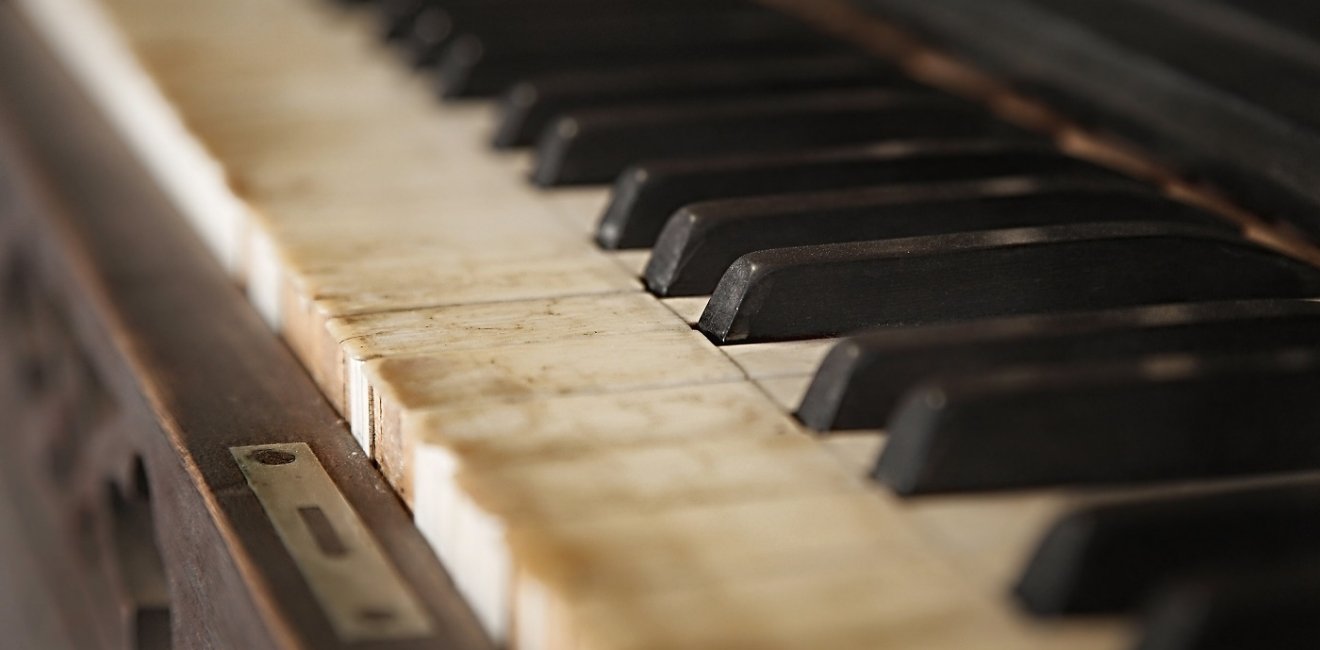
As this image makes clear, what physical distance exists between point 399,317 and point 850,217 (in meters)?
0.32

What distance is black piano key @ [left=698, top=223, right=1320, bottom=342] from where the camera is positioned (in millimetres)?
966

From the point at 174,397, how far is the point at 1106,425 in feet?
1.92

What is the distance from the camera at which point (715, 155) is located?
1379mm

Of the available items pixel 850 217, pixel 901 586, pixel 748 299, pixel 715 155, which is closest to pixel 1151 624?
pixel 901 586

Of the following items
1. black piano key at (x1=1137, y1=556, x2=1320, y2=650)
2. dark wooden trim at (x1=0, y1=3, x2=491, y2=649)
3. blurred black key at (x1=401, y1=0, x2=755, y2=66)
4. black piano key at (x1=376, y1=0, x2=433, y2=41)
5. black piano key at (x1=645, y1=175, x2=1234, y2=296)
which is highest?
black piano key at (x1=1137, y1=556, x2=1320, y2=650)

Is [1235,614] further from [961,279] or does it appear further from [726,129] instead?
[726,129]

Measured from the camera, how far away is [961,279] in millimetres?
981

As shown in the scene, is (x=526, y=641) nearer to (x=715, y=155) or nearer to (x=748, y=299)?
(x=748, y=299)

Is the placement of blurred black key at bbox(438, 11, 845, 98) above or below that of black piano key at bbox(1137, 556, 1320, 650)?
below

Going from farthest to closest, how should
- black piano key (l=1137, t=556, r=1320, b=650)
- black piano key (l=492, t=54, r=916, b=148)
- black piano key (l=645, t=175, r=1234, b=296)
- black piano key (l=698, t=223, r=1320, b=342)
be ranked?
black piano key (l=492, t=54, r=916, b=148) → black piano key (l=645, t=175, r=1234, b=296) → black piano key (l=698, t=223, r=1320, b=342) → black piano key (l=1137, t=556, r=1320, b=650)

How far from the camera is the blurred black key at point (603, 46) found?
164cm

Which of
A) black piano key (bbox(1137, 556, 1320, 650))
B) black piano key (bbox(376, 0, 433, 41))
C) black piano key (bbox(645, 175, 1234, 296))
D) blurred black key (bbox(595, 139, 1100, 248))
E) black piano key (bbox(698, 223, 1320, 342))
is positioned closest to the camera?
black piano key (bbox(1137, 556, 1320, 650))

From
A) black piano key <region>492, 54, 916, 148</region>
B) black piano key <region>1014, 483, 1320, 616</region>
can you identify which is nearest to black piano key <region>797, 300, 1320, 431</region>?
black piano key <region>1014, 483, 1320, 616</region>

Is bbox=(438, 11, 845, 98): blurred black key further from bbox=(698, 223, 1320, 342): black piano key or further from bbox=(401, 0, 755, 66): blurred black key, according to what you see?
bbox=(698, 223, 1320, 342): black piano key
